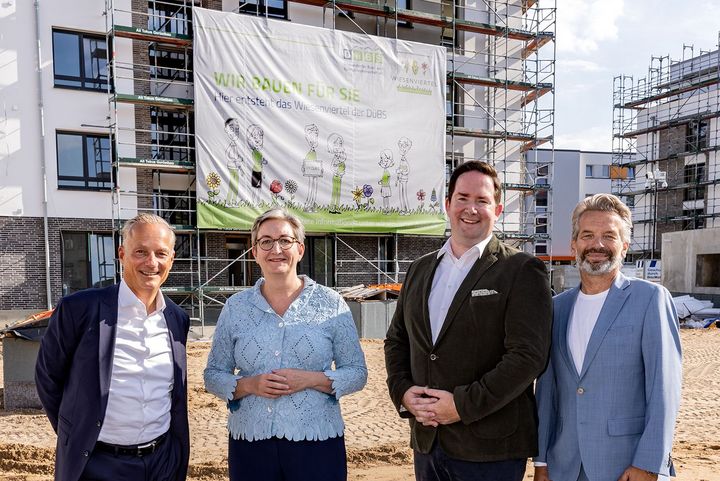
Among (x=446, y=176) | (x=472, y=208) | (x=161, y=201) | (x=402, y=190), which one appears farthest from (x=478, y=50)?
(x=472, y=208)

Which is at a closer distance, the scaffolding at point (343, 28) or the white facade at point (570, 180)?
the scaffolding at point (343, 28)

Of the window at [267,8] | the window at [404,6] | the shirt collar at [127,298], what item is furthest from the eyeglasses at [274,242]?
the window at [404,6]

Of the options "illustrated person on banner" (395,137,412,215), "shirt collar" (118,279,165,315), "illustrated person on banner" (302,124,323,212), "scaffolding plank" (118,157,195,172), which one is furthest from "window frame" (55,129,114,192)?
"shirt collar" (118,279,165,315)

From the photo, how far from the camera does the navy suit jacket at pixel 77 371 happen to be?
254 cm

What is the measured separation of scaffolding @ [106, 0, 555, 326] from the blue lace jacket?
42.9 ft

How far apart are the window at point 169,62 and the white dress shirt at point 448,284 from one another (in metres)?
16.2

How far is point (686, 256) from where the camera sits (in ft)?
75.8

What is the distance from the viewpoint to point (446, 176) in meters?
19.9

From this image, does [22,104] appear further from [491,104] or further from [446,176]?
[491,104]

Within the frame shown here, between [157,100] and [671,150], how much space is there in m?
31.4

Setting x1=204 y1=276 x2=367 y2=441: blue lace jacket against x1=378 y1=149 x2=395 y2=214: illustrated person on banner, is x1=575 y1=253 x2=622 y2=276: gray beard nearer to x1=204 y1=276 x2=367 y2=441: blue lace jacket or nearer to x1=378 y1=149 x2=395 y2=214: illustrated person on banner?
x1=204 y1=276 x2=367 y2=441: blue lace jacket

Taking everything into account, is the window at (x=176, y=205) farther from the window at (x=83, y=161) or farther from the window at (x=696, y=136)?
the window at (x=696, y=136)

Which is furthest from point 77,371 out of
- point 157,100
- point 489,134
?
point 489,134

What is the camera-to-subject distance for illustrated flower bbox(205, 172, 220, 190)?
15.9 metres
